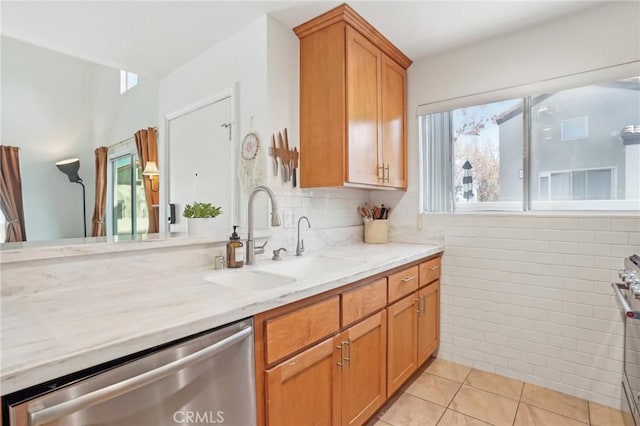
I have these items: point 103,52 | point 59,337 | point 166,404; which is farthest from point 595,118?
point 103,52

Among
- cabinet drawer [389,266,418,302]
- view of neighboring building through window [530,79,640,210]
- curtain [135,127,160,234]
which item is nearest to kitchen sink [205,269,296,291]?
cabinet drawer [389,266,418,302]

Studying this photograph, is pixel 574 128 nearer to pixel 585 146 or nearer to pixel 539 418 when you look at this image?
pixel 585 146

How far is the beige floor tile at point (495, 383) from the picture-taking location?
2062 mm

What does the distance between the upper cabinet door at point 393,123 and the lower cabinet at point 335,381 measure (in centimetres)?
118

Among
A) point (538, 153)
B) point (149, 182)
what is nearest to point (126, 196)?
point (149, 182)

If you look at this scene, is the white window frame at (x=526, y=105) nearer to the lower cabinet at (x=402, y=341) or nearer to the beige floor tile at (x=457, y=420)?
the lower cabinet at (x=402, y=341)

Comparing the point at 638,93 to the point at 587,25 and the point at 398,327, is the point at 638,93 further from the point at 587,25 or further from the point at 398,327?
the point at 398,327

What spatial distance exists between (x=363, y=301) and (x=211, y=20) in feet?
6.54

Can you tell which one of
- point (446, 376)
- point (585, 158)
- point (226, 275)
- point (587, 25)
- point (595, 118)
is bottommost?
point (446, 376)

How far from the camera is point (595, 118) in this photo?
203cm

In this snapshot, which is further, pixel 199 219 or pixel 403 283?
pixel 403 283

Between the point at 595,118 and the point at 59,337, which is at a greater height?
the point at 595,118

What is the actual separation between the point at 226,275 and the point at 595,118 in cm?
247

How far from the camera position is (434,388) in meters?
2.11
